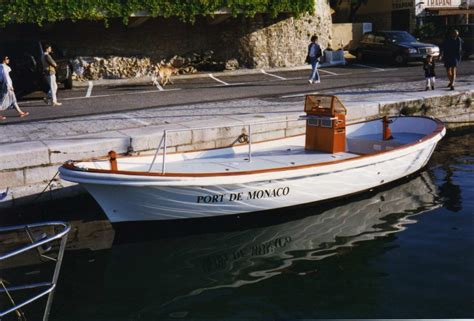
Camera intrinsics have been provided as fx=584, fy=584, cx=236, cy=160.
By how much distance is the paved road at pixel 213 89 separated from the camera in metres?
14.5

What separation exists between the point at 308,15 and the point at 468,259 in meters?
18.1

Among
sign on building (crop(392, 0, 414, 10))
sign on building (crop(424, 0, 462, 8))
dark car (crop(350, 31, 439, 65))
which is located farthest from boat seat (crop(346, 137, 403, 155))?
sign on building (crop(424, 0, 462, 8))

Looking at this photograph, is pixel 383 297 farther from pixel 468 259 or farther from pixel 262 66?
pixel 262 66

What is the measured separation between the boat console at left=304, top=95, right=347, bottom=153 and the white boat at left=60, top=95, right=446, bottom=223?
0.02 m

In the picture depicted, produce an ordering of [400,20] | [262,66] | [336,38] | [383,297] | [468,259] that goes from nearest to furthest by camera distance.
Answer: [383,297]
[468,259]
[262,66]
[336,38]
[400,20]

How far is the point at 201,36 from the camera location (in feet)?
75.5

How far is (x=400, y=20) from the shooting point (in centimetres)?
3000

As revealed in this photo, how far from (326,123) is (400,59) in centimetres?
1447

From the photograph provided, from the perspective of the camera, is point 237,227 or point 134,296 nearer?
point 134,296

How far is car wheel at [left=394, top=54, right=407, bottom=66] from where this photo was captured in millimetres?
23397

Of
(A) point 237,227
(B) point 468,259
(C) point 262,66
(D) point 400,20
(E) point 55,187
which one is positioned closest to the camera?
(B) point 468,259

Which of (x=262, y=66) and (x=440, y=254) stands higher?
(x=262, y=66)

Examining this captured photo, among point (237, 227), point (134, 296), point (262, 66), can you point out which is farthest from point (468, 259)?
point (262, 66)

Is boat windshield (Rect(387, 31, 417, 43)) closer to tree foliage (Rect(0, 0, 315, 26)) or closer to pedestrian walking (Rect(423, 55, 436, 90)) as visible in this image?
tree foliage (Rect(0, 0, 315, 26))
